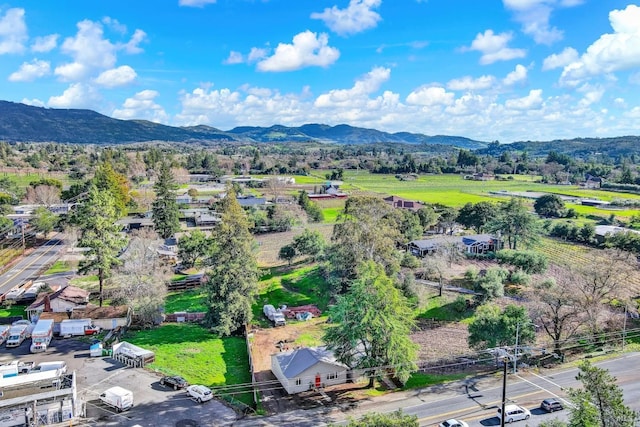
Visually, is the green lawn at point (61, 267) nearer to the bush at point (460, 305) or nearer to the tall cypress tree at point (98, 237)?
the tall cypress tree at point (98, 237)

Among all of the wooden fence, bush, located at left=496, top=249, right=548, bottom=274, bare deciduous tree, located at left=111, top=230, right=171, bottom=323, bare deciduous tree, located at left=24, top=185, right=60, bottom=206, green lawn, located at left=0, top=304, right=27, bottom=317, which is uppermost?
bare deciduous tree, located at left=24, top=185, right=60, bottom=206

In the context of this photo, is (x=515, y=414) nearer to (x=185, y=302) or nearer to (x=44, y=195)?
(x=185, y=302)

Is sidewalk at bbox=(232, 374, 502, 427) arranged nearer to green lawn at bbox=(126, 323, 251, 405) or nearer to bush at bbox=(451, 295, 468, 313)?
green lawn at bbox=(126, 323, 251, 405)

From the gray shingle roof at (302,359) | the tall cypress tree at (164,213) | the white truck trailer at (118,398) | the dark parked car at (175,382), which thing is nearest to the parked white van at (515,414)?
the gray shingle roof at (302,359)

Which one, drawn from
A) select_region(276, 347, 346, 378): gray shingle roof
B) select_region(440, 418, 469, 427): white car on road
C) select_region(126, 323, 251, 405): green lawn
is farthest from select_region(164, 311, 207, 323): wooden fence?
select_region(440, 418, 469, 427): white car on road

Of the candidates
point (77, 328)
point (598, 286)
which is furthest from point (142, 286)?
point (598, 286)
